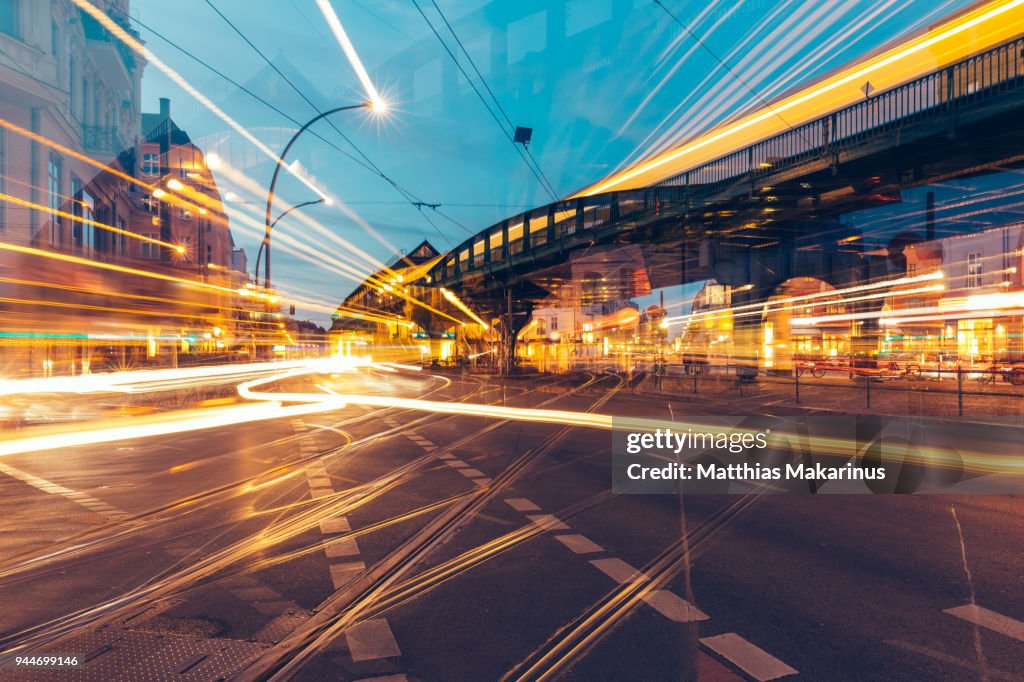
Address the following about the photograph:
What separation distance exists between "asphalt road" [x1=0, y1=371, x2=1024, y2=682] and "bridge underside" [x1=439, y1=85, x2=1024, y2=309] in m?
18.4

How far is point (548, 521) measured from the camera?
697cm

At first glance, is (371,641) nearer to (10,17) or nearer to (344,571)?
(344,571)

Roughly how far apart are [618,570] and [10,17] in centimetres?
2950

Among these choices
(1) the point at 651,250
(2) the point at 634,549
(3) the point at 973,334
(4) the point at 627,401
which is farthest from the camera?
(1) the point at 651,250

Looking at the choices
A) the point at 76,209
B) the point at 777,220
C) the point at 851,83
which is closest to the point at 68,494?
the point at 76,209

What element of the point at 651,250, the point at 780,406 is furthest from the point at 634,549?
the point at 651,250

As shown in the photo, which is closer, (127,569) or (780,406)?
(127,569)

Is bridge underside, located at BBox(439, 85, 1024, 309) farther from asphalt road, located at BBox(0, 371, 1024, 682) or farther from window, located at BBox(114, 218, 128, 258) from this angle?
window, located at BBox(114, 218, 128, 258)

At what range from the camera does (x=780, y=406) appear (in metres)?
21.1

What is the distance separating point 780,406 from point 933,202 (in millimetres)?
18152

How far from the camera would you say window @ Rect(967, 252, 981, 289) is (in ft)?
132

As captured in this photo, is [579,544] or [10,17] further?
[10,17]

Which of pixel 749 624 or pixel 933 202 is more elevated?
pixel 933 202

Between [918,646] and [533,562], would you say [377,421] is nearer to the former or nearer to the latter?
[533,562]
